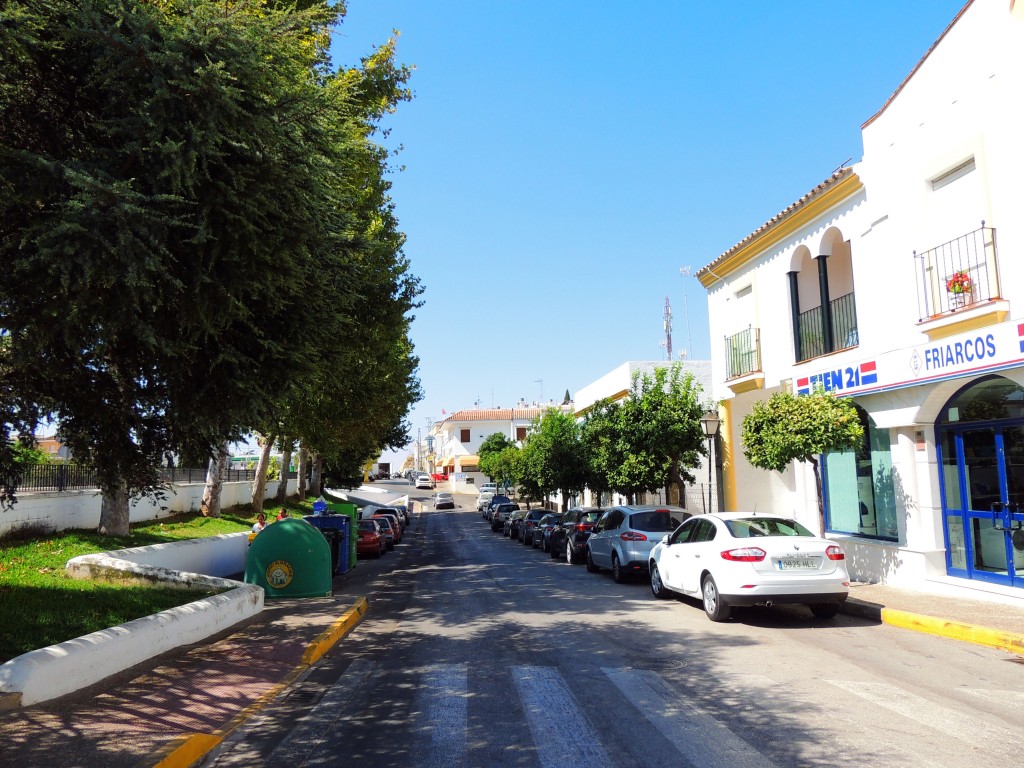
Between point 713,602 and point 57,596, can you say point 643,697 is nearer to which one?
point 713,602

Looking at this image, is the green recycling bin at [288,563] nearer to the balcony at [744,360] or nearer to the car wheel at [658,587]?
the car wheel at [658,587]

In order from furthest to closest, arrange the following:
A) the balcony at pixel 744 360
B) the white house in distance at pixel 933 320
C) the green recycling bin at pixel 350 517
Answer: the green recycling bin at pixel 350 517, the balcony at pixel 744 360, the white house in distance at pixel 933 320

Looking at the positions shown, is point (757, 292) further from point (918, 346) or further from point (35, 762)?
point (35, 762)

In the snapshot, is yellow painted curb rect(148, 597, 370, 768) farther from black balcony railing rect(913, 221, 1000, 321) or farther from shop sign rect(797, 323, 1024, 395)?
black balcony railing rect(913, 221, 1000, 321)

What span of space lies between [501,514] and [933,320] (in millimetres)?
30040

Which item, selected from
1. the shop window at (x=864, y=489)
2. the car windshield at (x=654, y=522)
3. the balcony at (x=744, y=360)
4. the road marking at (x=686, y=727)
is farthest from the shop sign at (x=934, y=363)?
the road marking at (x=686, y=727)

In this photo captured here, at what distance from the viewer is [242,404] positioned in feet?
28.3

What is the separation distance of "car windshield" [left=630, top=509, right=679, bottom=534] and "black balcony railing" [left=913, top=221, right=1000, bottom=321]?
6.19 meters

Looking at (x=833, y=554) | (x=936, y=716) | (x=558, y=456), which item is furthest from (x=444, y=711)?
(x=558, y=456)

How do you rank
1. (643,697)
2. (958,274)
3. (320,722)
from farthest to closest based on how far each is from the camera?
(958,274), (643,697), (320,722)

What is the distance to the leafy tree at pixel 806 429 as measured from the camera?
41.5ft

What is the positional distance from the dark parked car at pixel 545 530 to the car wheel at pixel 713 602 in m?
13.3

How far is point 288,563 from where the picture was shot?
12906 mm

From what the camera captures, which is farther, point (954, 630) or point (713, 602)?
point (713, 602)
